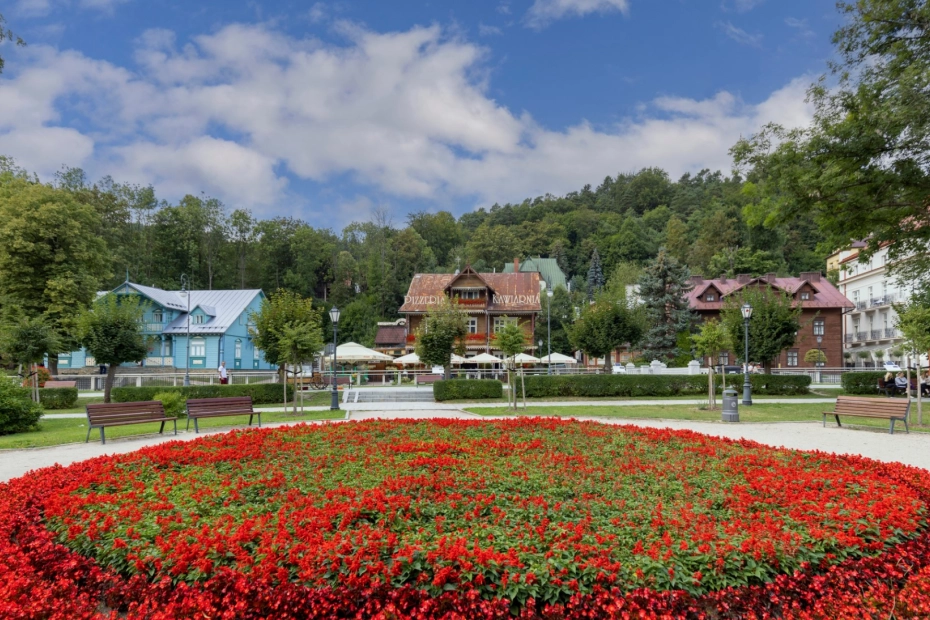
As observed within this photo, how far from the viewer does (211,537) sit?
443cm

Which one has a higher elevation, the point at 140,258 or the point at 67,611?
the point at 140,258

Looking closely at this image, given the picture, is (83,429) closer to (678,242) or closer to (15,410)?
(15,410)

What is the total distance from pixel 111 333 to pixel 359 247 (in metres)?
53.2

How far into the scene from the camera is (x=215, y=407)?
52.6 feet

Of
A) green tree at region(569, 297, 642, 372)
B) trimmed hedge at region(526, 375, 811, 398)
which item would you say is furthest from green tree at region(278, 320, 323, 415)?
green tree at region(569, 297, 642, 372)

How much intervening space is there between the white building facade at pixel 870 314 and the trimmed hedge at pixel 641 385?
31461 mm

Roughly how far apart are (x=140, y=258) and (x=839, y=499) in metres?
65.3

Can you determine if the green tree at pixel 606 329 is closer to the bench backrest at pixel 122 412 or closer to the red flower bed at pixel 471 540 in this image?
the bench backrest at pixel 122 412

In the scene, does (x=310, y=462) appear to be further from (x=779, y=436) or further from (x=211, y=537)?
(x=779, y=436)

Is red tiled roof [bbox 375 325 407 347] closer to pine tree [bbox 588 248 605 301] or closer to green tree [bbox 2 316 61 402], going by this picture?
green tree [bbox 2 316 61 402]

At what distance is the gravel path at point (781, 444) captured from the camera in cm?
1095

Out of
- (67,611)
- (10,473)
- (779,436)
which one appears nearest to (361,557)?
(67,611)

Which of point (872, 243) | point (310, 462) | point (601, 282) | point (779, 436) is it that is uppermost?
point (601, 282)

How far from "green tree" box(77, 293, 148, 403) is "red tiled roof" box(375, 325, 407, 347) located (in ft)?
95.7
